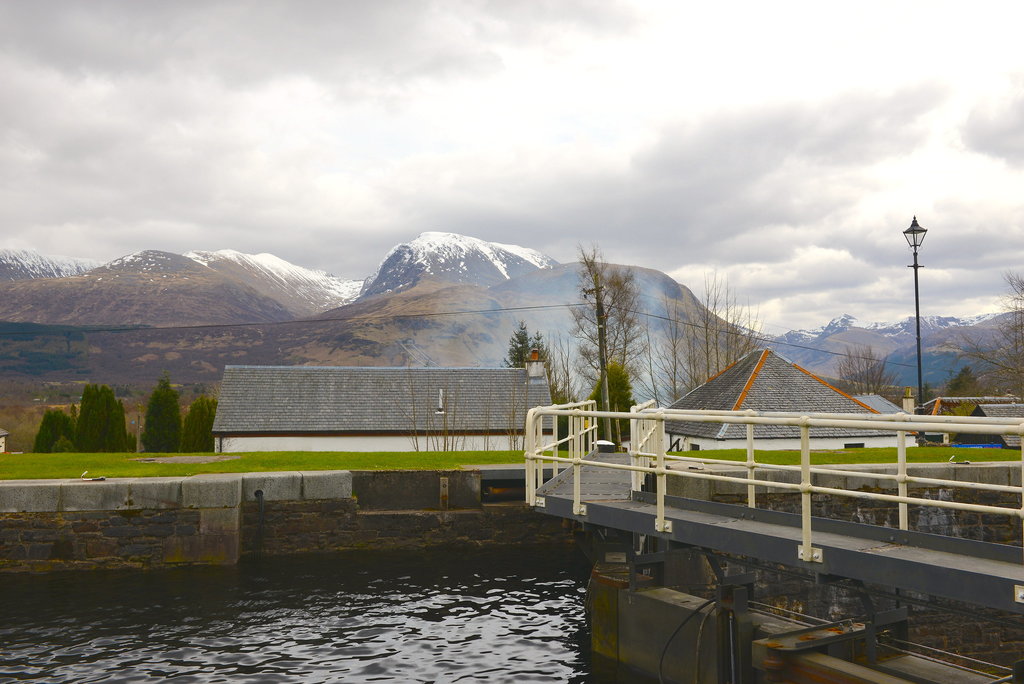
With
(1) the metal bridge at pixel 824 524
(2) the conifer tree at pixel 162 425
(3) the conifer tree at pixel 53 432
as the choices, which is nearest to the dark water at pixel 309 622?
(1) the metal bridge at pixel 824 524

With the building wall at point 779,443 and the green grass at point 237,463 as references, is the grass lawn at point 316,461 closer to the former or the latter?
the green grass at point 237,463

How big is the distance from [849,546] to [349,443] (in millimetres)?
27167

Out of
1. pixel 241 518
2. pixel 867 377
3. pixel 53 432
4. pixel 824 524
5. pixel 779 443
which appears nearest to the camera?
pixel 824 524

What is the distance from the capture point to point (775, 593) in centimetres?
1259

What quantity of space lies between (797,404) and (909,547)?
26303mm

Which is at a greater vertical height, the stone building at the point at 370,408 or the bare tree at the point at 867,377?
the bare tree at the point at 867,377

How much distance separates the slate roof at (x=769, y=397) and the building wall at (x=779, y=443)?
0.20m

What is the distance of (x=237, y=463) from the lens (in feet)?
66.8

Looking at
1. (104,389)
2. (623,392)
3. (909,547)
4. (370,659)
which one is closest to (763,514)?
(909,547)

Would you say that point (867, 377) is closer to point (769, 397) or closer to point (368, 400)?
point (769, 397)

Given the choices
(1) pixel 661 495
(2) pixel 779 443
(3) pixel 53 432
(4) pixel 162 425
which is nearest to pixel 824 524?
(1) pixel 661 495

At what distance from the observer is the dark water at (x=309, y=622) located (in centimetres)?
1067

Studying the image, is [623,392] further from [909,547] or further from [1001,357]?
[909,547]

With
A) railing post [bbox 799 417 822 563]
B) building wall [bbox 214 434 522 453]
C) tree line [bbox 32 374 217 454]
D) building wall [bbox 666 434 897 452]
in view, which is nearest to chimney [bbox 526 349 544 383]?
building wall [bbox 214 434 522 453]
